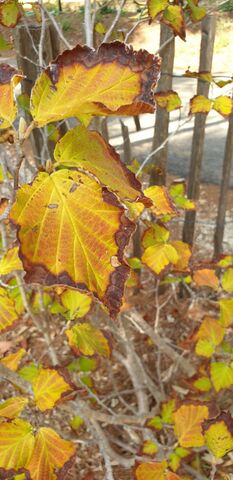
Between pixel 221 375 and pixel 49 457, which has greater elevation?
pixel 49 457

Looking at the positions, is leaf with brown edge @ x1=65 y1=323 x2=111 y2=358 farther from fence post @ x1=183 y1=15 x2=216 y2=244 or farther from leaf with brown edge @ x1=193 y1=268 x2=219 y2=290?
fence post @ x1=183 y1=15 x2=216 y2=244

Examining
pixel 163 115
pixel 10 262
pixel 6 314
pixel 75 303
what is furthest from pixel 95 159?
pixel 163 115

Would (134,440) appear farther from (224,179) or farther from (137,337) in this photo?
(224,179)

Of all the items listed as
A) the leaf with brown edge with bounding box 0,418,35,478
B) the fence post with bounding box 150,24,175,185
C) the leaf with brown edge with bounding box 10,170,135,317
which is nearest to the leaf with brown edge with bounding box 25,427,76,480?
the leaf with brown edge with bounding box 0,418,35,478

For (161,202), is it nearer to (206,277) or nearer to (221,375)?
(206,277)

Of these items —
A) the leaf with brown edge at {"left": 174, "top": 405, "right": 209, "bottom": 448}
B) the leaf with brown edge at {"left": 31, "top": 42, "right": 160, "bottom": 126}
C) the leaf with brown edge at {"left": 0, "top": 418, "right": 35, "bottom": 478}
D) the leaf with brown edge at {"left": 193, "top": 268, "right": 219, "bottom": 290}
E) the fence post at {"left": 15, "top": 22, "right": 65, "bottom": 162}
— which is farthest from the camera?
the fence post at {"left": 15, "top": 22, "right": 65, "bottom": 162}

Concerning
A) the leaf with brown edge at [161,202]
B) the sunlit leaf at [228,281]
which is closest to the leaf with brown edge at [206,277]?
the sunlit leaf at [228,281]

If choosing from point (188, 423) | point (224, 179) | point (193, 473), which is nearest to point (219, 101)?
point (224, 179)

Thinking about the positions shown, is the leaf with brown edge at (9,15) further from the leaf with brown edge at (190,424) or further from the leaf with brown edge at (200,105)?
the leaf with brown edge at (190,424)
